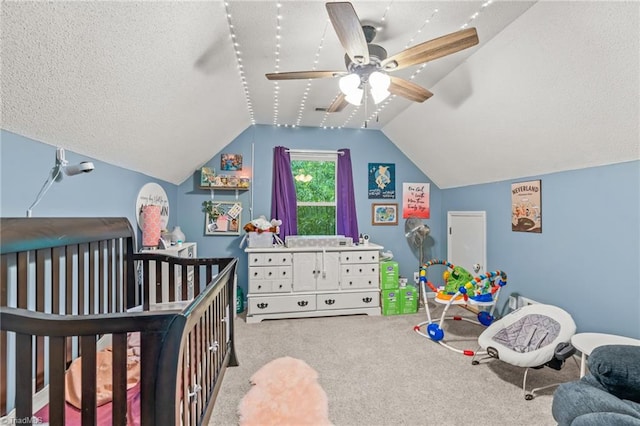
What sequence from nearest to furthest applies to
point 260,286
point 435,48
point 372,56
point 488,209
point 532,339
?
1. point 435,48
2. point 372,56
3. point 532,339
4. point 260,286
5. point 488,209

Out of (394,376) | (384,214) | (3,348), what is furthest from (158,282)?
(384,214)

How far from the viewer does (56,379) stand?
0.88 meters

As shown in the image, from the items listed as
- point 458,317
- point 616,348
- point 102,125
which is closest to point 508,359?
point 616,348

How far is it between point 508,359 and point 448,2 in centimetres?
239

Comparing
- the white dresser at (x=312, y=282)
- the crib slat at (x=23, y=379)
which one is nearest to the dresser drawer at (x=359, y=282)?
the white dresser at (x=312, y=282)

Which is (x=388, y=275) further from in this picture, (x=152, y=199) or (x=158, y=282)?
(x=152, y=199)

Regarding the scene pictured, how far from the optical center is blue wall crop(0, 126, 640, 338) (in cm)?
162

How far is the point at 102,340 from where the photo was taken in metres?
1.75

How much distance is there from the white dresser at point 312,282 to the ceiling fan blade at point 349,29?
239cm

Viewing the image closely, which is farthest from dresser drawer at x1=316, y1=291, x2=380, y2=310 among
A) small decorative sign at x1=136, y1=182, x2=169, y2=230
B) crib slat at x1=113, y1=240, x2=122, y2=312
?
crib slat at x1=113, y1=240, x2=122, y2=312

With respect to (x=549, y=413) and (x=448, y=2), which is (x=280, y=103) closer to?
(x=448, y=2)

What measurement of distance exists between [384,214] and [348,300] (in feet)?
4.59

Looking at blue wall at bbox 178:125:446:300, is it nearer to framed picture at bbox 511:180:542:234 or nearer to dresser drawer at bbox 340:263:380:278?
dresser drawer at bbox 340:263:380:278

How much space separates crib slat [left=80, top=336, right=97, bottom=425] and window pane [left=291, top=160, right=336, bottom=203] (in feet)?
11.4
